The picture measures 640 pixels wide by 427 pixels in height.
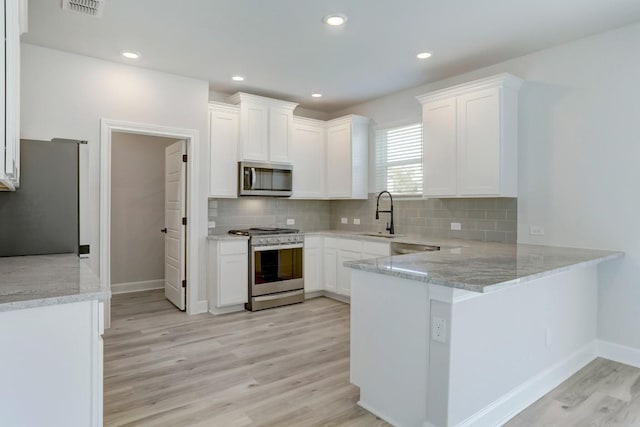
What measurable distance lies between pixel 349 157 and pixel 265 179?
1247mm

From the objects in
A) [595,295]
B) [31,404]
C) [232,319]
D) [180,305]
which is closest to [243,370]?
[232,319]

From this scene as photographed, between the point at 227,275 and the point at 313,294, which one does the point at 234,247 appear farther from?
the point at 313,294

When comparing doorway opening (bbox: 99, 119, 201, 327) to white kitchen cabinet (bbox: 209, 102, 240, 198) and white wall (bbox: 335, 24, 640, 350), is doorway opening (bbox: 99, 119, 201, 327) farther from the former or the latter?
white wall (bbox: 335, 24, 640, 350)

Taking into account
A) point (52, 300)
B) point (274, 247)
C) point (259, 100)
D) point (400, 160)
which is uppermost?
point (259, 100)

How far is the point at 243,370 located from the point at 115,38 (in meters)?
3.08

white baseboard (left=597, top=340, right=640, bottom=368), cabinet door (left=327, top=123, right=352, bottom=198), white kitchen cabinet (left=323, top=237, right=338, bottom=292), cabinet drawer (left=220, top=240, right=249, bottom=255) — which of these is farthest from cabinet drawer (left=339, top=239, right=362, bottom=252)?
white baseboard (left=597, top=340, right=640, bottom=368)

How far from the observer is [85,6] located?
111 inches

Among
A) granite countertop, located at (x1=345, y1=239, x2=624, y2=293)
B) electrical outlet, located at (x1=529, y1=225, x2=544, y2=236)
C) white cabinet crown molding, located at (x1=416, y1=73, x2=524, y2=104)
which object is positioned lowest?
granite countertop, located at (x1=345, y1=239, x2=624, y2=293)

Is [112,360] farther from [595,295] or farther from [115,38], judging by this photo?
[595,295]

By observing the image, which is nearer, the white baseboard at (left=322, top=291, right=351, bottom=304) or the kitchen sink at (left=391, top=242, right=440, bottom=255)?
the kitchen sink at (left=391, top=242, right=440, bottom=255)

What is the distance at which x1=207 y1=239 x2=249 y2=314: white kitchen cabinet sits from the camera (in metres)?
4.47

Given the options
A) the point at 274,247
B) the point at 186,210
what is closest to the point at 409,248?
the point at 274,247

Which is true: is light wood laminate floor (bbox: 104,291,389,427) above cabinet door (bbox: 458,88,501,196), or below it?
below

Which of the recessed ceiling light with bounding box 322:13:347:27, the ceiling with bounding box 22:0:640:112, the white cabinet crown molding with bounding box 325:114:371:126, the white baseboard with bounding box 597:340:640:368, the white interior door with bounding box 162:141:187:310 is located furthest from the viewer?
the white cabinet crown molding with bounding box 325:114:371:126
